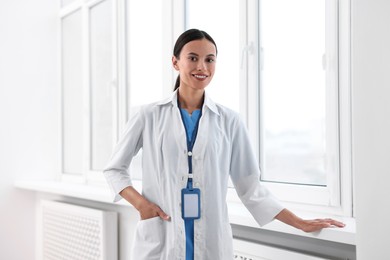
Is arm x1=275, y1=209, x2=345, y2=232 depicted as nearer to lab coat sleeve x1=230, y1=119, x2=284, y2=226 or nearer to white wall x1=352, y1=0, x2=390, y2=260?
Result: lab coat sleeve x1=230, y1=119, x2=284, y2=226

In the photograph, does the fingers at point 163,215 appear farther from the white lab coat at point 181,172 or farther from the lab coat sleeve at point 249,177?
the lab coat sleeve at point 249,177

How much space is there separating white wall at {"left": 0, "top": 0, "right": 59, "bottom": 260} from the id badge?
2.73 metres

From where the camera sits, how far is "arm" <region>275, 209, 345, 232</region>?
1.63 metres

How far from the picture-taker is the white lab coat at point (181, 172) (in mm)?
1489

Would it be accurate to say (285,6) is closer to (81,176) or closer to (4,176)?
(81,176)

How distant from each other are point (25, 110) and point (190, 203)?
2.87 meters

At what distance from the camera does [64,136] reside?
414cm

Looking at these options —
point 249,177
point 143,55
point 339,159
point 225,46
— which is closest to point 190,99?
point 249,177

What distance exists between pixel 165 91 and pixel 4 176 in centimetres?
173

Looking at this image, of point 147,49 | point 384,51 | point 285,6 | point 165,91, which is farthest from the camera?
point 147,49

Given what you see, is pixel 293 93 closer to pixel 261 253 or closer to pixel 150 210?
pixel 261 253

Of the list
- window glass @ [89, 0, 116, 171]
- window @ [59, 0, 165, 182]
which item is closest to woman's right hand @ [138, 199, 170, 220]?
window @ [59, 0, 165, 182]

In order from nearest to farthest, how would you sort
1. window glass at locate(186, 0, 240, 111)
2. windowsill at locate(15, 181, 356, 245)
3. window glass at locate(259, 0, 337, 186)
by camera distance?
windowsill at locate(15, 181, 356, 245)
window glass at locate(259, 0, 337, 186)
window glass at locate(186, 0, 240, 111)

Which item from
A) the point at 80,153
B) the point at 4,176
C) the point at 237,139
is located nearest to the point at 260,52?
the point at 237,139
